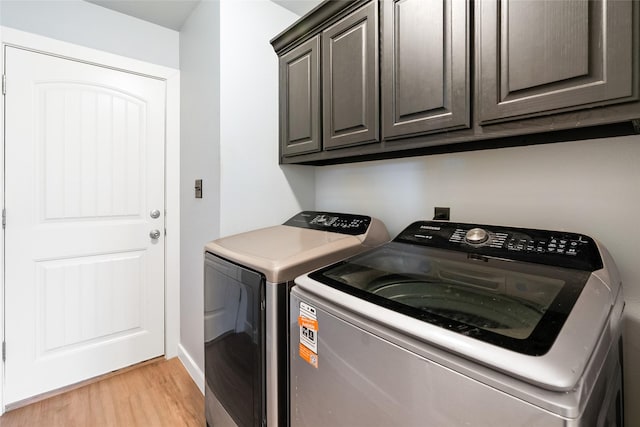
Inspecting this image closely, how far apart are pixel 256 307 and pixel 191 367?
1.32 m

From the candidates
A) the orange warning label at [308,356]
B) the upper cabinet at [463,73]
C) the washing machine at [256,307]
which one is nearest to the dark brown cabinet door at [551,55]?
the upper cabinet at [463,73]

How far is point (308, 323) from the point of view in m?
0.88

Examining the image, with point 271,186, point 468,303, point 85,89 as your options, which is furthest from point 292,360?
point 85,89

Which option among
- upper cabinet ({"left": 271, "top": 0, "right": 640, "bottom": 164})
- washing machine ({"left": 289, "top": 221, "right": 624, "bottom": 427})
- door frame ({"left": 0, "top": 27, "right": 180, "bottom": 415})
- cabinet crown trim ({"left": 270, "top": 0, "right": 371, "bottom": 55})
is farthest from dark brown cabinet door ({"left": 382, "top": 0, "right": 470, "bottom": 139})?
door frame ({"left": 0, "top": 27, "right": 180, "bottom": 415})

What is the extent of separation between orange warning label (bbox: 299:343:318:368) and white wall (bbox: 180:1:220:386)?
38.6 inches

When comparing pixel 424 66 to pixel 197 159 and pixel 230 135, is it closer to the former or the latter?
pixel 230 135

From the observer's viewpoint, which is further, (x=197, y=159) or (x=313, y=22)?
(x=197, y=159)

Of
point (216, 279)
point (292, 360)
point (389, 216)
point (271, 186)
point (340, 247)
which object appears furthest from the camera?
point (271, 186)

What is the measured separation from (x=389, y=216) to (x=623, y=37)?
3.49 feet

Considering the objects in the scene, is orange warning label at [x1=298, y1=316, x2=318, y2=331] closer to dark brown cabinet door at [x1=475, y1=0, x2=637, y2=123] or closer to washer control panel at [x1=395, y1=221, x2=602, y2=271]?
washer control panel at [x1=395, y1=221, x2=602, y2=271]

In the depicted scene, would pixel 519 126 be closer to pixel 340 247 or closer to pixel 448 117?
pixel 448 117

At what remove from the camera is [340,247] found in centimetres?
123

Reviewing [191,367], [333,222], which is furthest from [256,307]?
[191,367]

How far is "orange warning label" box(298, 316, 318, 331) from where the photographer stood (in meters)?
0.85
